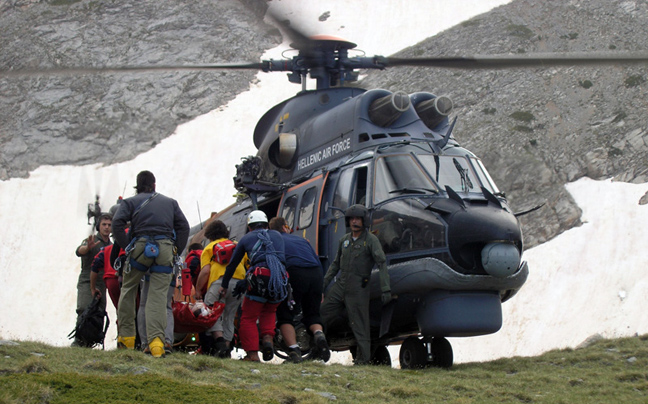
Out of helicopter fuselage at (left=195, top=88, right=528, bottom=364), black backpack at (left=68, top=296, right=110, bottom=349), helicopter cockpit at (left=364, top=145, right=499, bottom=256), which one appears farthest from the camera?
black backpack at (left=68, top=296, right=110, bottom=349)

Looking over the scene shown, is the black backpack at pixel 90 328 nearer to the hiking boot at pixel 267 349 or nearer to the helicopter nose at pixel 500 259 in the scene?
the hiking boot at pixel 267 349

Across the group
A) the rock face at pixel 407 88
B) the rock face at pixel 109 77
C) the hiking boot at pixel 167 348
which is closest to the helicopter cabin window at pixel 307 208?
the hiking boot at pixel 167 348

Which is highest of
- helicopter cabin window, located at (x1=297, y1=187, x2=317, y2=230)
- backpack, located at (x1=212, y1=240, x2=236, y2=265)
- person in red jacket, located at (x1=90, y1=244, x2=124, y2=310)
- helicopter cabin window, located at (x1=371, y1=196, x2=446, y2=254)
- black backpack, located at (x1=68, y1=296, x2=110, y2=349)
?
helicopter cabin window, located at (x1=297, y1=187, x2=317, y2=230)

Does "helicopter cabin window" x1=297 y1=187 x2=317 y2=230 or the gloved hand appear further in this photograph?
"helicopter cabin window" x1=297 y1=187 x2=317 y2=230

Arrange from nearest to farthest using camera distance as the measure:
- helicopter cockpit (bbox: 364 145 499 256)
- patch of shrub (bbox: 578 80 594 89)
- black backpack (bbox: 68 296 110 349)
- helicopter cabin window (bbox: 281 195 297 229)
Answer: helicopter cockpit (bbox: 364 145 499 256)
black backpack (bbox: 68 296 110 349)
helicopter cabin window (bbox: 281 195 297 229)
patch of shrub (bbox: 578 80 594 89)

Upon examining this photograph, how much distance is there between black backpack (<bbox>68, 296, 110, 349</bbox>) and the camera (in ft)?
33.6

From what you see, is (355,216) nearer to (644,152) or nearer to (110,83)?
(644,152)

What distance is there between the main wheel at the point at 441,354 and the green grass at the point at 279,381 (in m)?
0.20

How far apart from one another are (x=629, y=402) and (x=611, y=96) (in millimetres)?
37620

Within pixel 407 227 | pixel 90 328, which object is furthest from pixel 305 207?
pixel 90 328

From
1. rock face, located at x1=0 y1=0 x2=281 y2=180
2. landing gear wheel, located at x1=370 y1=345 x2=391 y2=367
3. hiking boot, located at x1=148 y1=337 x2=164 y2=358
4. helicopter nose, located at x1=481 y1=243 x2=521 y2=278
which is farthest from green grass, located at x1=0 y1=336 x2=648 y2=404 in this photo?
rock face, located at x1=0 y1=0 x2=281 y2=180

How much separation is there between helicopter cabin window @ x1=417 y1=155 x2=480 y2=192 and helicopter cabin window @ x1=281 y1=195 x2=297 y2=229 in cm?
248

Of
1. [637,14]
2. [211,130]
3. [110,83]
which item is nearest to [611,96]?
[637,14]

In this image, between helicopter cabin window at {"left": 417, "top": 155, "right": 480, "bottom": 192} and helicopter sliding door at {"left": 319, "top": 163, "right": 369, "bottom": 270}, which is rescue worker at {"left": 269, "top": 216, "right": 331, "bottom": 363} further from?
helicopter cabin window at {"left": 417, "top": 155, "right": 480, "bottom": 192}
